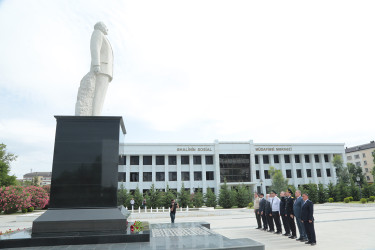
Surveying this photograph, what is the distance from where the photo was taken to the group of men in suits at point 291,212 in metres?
7.59

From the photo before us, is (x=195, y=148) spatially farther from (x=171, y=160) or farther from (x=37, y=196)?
(x=37, y=196)

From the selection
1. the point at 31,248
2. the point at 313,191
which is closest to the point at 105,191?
the point at 31,248

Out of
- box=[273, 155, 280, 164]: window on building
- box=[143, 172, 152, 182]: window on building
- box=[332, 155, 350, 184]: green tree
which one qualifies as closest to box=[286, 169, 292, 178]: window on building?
box=[273, 155, 280, 164]: window on building

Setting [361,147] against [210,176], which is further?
[361,147]

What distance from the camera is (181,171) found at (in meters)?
41.8

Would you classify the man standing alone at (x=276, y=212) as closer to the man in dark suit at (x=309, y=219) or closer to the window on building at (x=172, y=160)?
the man in dark suit at (x=309, y=219)

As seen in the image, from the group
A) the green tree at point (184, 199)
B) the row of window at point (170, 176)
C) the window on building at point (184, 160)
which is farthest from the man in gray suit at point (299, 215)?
the window on building at point (184, 160)

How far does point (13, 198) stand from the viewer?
84.6 feet

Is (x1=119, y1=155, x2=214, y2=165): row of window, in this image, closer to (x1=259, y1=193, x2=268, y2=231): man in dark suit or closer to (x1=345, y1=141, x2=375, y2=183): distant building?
(x1=259, y1=193, x2=268, y2=231): man in dark suit

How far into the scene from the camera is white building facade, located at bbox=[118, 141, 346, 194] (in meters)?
40.6

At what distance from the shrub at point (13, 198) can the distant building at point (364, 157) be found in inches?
2699

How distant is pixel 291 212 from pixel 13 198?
27.4 m

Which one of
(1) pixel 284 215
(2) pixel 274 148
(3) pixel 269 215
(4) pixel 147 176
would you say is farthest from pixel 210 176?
(1) pixel 284 215

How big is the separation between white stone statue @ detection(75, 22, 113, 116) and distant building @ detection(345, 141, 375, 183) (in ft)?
229
